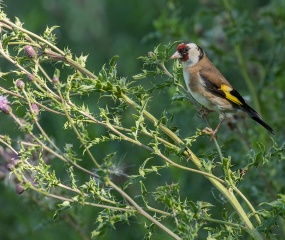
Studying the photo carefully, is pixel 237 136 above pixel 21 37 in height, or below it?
below

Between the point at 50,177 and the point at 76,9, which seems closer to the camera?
the point at 50,177

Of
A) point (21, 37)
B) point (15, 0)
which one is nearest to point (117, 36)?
point (15, 0)

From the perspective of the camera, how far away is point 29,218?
586 centimetres

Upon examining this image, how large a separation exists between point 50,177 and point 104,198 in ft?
0.80

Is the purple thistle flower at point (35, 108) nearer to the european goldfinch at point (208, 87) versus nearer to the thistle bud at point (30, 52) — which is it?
the thistle bud at point (30, 52)

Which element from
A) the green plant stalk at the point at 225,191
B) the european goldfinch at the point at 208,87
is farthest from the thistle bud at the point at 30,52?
Result: the european goldfinch at the point at 208,87

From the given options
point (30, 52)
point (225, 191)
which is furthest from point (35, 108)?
point (225, 191)

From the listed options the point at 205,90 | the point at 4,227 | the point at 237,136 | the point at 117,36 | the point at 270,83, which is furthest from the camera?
the point at 117,36

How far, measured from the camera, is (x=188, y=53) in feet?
15.6

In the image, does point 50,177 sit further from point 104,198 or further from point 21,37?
point 21,37

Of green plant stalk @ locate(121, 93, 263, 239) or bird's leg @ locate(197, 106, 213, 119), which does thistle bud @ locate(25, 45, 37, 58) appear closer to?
green plant stalk @ locate(121, 93, 263, 239)

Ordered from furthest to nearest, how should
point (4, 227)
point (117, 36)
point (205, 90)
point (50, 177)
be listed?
point (117, 36)
point (4, 227)
point (205, 90)
point (50, 177)

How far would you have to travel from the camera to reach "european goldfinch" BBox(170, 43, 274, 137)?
445cm

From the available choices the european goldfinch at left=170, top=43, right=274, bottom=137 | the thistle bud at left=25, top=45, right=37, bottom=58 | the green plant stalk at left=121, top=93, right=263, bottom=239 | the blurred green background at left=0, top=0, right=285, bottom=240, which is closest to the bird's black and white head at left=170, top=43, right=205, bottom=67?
the european goldfinch at left=170, top=43, right=274, bottom=137
